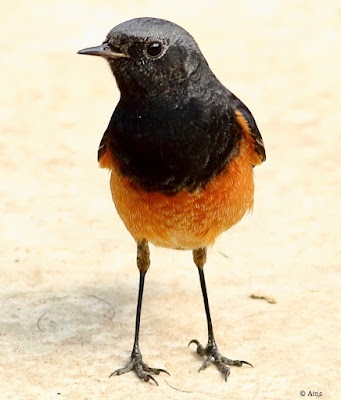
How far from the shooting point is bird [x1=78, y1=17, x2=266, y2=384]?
605 centimetres

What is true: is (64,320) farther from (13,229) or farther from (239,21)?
(239,21)

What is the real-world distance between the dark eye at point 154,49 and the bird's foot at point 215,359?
2598 mm

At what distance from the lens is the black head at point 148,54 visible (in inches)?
235

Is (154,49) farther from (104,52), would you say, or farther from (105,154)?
(105,154)

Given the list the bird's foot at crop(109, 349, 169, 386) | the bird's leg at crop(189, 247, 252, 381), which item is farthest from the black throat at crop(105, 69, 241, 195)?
the bird's foot at crop(109, 349, 169, 386)

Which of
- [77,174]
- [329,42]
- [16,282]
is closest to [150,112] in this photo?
[16,282]

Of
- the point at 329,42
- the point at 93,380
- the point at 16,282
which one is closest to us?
the point at 93,380

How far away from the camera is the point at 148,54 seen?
6012 millimetres

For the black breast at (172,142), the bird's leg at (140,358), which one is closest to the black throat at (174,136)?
the black breast at (172,142)

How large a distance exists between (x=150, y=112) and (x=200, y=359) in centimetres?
227

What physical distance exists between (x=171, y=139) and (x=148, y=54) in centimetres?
64

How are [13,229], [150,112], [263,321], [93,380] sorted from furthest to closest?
1. [13,229]
2. [263,321]
3. [93,380]
4. [150,112]

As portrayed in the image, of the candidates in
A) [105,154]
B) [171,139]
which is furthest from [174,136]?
[105,154]

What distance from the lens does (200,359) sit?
7230mm
